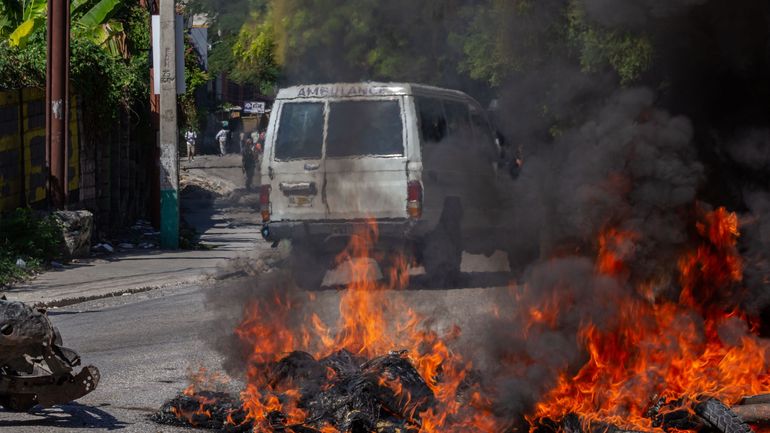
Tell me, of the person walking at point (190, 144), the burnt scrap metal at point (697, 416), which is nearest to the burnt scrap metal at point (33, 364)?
the burnt scrap metal at point (697, 416)

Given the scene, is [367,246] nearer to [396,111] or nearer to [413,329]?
[396,111]

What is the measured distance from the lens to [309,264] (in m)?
11.2

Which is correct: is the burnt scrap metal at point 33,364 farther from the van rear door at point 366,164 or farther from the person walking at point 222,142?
the person walking at point 222,142

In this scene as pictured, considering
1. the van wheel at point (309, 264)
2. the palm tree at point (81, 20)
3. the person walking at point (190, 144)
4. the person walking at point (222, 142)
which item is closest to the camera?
the van wheel at point (309, 264)

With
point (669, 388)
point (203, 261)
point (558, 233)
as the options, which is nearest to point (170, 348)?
point (558, 233)

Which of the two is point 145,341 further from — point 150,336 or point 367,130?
point 367,130

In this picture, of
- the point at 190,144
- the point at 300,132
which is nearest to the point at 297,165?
the point at 300,132

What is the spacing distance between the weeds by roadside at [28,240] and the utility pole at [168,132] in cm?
286

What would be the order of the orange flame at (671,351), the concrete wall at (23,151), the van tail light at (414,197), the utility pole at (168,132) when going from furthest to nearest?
the utility pole at (168,132)
the concrete wall at (23,151)
the van tail light at (414,197)
the orange flame at (671,351)

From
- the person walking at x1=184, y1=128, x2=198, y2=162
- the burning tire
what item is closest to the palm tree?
the burning tire

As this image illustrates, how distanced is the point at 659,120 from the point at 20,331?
11.7 feet

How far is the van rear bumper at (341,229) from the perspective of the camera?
1141cm

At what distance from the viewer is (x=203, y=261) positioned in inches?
665

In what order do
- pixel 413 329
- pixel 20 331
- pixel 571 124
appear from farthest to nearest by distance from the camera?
pixel 413 329 → pixel 571 124 → pixel 20 331
